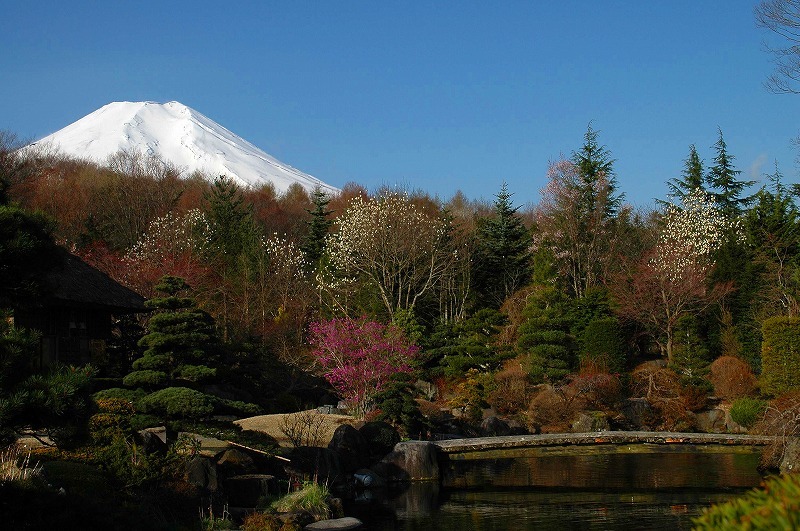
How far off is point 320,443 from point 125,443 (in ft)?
19.4

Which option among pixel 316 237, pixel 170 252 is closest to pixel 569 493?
pixel 170 252

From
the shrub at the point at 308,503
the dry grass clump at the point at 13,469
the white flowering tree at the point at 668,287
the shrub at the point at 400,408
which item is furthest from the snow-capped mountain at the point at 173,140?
the dry grass clump at the point at 13,469

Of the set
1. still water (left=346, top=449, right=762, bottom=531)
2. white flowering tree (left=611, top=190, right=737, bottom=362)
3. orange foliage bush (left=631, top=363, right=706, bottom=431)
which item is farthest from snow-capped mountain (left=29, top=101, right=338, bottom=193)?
still water (left=346, top=449, right=762, bottom=531)

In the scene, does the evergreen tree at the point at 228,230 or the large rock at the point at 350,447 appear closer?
the large rock at the point at 350,447

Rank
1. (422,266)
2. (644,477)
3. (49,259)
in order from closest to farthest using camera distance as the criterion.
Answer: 1. (49,259)
2. (644,477)
3. (422,266)

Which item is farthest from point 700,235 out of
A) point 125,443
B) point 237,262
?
point 125,443

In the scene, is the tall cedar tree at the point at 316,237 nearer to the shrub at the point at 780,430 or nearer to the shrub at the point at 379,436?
the shrub at the point at 379,436

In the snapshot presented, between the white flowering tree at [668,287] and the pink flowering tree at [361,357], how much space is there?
856cm

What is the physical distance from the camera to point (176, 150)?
11788 cm

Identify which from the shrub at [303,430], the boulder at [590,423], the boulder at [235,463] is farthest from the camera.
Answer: the boulder at [590,423]

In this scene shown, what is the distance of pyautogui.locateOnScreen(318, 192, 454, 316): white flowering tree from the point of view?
27188mm

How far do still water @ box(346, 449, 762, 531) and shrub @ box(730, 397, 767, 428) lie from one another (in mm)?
Result: 2713

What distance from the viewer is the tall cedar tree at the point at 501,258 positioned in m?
29.3

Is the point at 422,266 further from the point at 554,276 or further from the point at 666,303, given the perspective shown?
the point at 666,303
